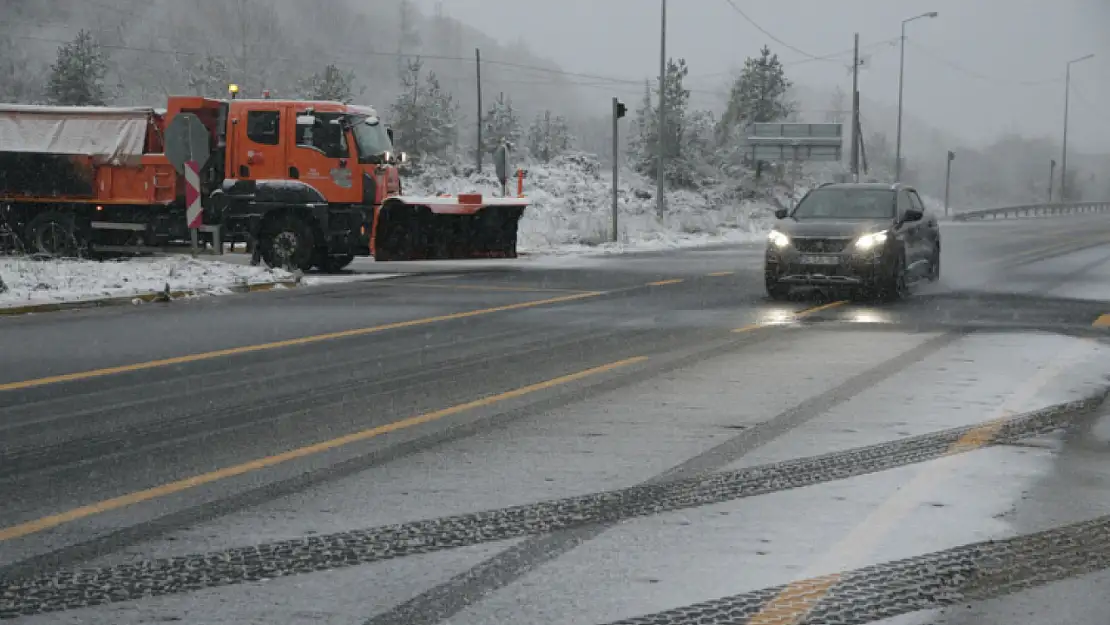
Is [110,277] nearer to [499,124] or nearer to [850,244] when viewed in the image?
[850,244]

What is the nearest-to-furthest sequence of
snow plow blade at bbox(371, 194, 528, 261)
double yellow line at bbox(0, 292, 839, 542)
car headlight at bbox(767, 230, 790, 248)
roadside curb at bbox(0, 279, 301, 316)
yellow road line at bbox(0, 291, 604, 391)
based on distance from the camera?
double yellow line at bbox(0, 292, 839, 542) → yellow road line at bbox(0, 291, 604, 391) → roadside curb at bbox(0, 279, 301, 316) → car headlight at bbox(767, 230, 790, 248) → snow plow blade at bbox(371, 194, 528, 261)

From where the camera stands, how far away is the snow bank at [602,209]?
122 feet

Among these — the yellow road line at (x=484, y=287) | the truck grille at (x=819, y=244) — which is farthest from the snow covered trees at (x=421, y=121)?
the truck grille at (x=819, y=244)

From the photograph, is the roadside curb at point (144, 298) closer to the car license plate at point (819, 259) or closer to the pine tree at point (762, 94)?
the car license plate at point (819, 259)

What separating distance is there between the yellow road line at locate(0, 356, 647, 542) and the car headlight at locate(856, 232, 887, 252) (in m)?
8.43

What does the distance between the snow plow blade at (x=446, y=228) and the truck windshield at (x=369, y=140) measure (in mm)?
849

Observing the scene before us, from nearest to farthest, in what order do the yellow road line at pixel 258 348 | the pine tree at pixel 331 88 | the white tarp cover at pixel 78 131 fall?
the yellow road line at pixel 258 348 → the white tarp cover at pixel 78 131 → the pine tree at pixel 331 88

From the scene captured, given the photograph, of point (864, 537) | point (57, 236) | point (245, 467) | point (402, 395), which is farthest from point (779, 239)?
point (864, 537)

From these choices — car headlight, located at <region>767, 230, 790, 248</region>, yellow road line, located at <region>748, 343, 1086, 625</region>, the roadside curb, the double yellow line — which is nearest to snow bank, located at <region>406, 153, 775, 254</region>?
the roadside curb

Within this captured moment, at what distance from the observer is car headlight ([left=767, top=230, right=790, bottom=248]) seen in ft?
58.9

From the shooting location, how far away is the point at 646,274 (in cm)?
2348

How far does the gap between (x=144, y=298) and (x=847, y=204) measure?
9655 mm

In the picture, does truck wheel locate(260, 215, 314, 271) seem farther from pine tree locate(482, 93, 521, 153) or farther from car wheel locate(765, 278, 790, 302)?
pine tree locate(482, 93, 521, 153)

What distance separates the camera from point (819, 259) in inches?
700
